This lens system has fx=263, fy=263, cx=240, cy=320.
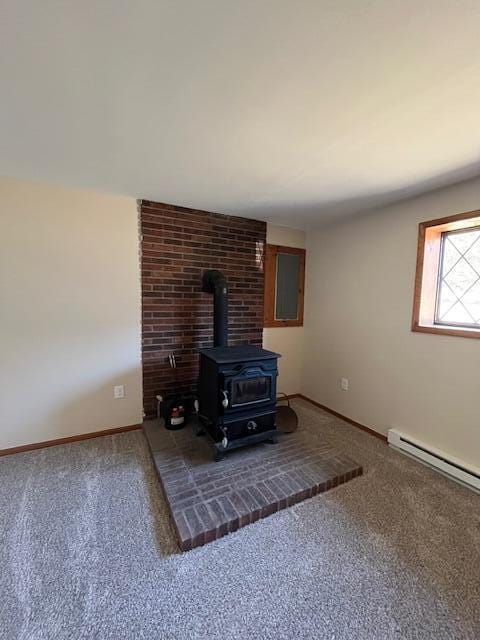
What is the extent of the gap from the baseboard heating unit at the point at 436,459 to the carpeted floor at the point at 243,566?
85 millimetres

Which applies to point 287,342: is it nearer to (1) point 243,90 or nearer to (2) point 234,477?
(2) point 234,477

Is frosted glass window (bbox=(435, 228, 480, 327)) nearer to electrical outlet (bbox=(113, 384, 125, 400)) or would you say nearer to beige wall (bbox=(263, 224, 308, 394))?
beige wall (bbox=(263, 224, 308, 394))

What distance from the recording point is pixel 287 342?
338 centimetres

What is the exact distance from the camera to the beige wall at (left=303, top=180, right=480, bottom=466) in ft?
6.36

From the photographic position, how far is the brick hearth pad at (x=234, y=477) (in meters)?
1.49

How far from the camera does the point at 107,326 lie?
7.86ft

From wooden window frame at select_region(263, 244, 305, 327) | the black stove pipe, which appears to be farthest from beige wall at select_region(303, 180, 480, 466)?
the black stove pipe

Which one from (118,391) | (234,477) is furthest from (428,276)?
(118,391)

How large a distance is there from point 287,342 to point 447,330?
1.70 metres

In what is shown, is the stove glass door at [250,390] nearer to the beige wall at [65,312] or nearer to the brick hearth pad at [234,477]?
the brick hearth pad at [234,477]

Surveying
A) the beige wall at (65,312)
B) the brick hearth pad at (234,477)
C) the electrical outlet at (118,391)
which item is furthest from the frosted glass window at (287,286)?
the electrical outlet at (118,391)

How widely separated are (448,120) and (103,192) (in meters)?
2.41

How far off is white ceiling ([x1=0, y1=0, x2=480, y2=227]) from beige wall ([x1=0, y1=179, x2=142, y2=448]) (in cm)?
35

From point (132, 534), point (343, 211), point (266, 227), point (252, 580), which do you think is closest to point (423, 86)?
point (343, 211)
